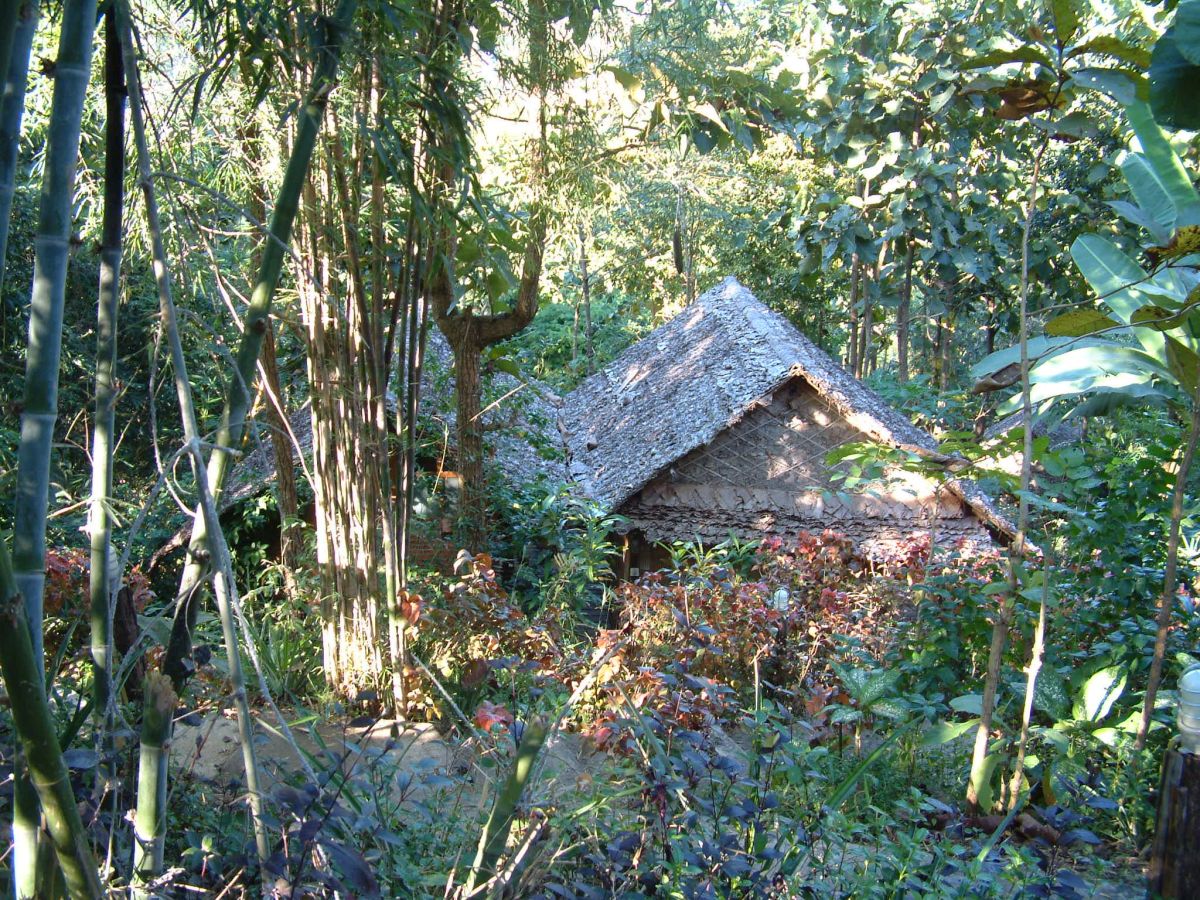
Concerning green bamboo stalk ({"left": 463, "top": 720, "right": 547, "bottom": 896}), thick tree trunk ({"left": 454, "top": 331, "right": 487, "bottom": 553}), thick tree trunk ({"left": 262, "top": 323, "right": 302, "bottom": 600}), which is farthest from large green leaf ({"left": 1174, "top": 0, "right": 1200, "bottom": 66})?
thick tree trunk ({"left": 454, "top": 331, "right": 487, "bottom": 553})

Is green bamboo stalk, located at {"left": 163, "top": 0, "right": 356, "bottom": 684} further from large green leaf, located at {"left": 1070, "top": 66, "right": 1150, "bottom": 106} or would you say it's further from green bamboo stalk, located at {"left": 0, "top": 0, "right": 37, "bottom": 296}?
→ large green leaf, located at {"left": 1070, "top": 66, "right": 1150, "bottom": 106}

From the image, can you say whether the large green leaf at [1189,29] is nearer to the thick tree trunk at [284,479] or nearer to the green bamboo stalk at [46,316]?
the green bamboo stalk at [46,316]

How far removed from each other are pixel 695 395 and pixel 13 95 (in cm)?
915

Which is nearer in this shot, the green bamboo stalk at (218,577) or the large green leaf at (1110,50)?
the green bamboo stalk at (218,577)

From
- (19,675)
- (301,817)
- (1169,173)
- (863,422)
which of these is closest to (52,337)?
(19,675)

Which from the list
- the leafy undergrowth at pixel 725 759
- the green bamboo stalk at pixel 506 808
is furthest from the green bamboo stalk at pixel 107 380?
the green bamboo stalk at pixel 506 808

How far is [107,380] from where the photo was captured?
1.72m

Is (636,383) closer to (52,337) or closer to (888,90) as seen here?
(888,90)

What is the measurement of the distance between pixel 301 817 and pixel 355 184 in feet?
8.66

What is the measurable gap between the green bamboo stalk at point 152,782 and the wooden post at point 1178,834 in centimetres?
244

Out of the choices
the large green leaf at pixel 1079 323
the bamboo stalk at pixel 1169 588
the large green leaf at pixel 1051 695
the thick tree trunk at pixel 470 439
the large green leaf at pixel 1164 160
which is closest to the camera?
the bamboo stalk at pixel 1169 588

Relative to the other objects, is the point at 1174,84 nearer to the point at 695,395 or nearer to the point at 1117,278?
the point at 1117,278

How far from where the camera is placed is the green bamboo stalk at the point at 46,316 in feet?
4.91

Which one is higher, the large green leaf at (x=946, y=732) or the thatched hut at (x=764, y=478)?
the thatched hut at (x=764, y=478)
